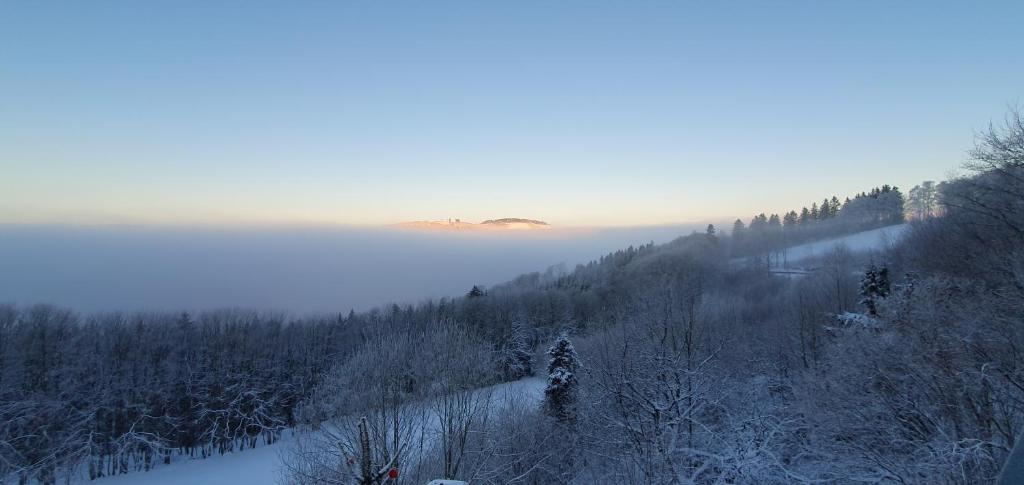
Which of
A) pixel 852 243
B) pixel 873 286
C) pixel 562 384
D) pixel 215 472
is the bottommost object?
pixel 215 472

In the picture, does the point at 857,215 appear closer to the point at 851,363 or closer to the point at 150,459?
the point at 851,363

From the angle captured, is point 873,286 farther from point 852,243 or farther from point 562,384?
point 852,243

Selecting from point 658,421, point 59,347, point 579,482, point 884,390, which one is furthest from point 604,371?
point 59,347

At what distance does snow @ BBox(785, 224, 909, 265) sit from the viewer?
6292 centimetres

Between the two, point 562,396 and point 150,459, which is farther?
point 150,459

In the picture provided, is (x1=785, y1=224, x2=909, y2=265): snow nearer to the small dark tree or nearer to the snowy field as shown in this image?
the small dark tree

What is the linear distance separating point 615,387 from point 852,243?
246 feet

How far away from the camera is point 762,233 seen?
92.2 metres

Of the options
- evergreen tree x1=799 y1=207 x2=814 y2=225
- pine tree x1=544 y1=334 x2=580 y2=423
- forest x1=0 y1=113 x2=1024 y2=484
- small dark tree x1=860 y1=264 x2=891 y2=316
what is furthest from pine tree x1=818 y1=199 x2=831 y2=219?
pine tree x1=544 y1=334 x2=580 y2=423

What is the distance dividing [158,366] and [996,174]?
5257 cm

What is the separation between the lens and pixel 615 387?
1355 cm

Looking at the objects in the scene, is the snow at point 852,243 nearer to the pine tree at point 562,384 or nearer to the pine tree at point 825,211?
the pine tree at point 825,211

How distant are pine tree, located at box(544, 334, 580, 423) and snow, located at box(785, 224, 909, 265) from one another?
5684cm

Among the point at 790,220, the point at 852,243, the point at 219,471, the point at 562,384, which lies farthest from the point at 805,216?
the point at 219,471
